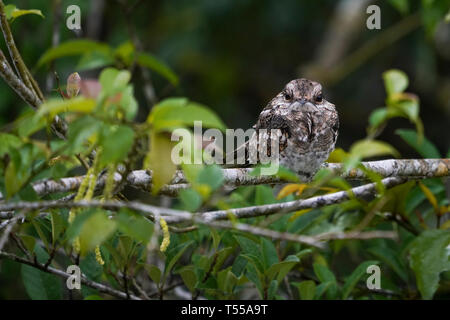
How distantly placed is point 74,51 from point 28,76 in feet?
2.76

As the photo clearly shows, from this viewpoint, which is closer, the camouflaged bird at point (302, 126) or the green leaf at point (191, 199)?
the green leaf at point (191, 199)

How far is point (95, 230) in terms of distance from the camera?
1852 millimetres

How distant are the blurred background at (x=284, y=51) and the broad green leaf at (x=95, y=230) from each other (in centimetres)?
501

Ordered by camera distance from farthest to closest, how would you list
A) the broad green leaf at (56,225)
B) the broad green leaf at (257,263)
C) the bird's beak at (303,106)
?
the bird's beak at (303,106)
the broad green leaf at (257,263)
the broad green leaf at (56,225)

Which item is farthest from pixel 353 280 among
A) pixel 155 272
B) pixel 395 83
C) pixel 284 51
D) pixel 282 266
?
pixel 284 51

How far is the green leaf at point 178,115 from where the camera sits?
176 cm

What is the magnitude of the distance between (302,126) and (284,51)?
5.81 metres

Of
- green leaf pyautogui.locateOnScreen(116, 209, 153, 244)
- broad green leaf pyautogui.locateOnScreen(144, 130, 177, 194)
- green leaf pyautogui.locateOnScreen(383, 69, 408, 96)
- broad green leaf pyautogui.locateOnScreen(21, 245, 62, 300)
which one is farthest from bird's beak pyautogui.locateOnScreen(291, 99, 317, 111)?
green leaf pyautogui.locateOnScreen(116, 209, 153, 244)

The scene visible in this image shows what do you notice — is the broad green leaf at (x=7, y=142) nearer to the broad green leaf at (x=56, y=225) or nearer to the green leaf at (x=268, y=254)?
the broad green leaf at (x=56, y=225)

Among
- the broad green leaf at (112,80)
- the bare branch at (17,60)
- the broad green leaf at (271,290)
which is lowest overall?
the broad green leaf at (271,290)

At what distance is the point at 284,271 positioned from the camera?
3125 millimetres

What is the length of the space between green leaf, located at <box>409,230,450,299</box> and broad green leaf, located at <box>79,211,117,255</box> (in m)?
1.96

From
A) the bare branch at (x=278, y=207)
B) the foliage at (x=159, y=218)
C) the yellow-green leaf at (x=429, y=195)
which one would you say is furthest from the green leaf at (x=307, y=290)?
the yellow-green leaf at (x=429, y=195)

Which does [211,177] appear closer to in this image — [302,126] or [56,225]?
[56,225]
